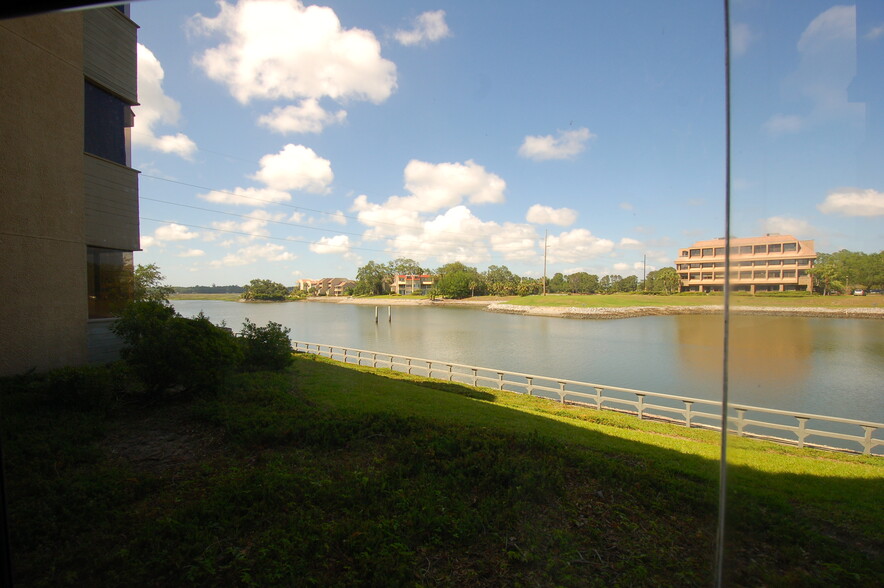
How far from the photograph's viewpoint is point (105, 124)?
797cm

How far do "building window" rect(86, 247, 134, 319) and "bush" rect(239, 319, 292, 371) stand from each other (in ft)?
8.51

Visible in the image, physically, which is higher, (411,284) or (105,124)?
(105,124)

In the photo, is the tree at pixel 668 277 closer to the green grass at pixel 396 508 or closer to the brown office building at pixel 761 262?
the brown office building at pixel 761 262

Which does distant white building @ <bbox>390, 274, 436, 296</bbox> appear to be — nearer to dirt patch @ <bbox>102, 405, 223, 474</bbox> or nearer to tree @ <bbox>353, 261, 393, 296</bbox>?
tree @ <bbox>353, 261, 393, 296</bbox>

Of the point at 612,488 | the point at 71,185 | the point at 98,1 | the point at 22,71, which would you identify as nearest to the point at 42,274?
the point at 71,185

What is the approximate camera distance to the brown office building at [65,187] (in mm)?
5836

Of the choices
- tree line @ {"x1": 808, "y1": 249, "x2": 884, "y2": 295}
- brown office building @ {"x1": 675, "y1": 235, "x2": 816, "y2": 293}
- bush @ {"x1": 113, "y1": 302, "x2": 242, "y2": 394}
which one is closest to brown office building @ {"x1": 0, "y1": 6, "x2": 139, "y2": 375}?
bush @ {"x1": 113, "y1": 302, "x2": 242, "y2": 394}

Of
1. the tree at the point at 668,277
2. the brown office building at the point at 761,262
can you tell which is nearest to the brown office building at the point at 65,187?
the brown office building at the point at 761,262

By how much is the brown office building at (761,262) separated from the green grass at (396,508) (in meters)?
0.82

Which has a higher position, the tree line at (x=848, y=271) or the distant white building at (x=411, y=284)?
the distant white building at (x=411, y=284)

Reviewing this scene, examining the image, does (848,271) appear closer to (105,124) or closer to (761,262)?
(761,262)

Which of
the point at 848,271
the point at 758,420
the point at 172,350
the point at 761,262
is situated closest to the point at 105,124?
the point at 172,350

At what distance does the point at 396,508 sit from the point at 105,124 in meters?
9.87

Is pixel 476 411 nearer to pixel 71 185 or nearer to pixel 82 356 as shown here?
pixel 82 356
